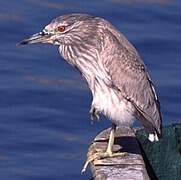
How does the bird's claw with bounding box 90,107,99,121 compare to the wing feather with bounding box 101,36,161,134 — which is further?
the bird's claw with bounding box 90,107,99,121

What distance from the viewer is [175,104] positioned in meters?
12.5

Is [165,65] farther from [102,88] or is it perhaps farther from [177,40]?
[102,88]

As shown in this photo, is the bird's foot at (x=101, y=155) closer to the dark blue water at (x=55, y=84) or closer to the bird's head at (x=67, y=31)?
the bird's head at (x=67, y=31)

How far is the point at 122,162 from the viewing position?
24.7ft

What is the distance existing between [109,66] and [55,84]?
4.12 meters

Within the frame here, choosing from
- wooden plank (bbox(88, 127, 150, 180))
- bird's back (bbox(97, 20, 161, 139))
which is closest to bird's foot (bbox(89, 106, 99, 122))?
bird's back (bbox(97, 20, 161, 139))

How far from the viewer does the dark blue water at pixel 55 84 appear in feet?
38.5

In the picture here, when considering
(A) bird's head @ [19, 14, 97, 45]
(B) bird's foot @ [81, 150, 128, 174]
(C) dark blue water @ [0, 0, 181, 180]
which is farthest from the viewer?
(C) dark blue water @ [0, 0, 181, 180]

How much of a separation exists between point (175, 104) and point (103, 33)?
4102mm

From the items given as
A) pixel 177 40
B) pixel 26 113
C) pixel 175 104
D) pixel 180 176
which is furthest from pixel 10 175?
pixel 180 176

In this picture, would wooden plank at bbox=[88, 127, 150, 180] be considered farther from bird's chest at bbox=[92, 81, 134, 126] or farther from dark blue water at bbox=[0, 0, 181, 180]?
dark blue water at bbox=[0, 0, 181, 180]

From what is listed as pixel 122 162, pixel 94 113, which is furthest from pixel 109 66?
pixel 122 162

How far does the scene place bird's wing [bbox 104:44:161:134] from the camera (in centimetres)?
849

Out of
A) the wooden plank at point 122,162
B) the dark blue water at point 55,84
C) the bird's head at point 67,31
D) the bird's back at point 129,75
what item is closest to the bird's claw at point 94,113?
the bird's back at point 129,75
